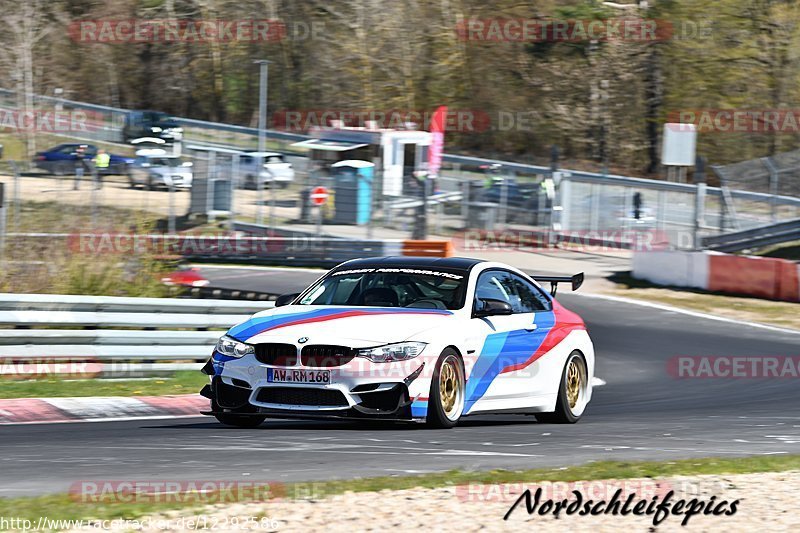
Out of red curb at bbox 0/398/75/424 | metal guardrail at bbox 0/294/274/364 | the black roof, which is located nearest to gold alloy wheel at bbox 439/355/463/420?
the black roof

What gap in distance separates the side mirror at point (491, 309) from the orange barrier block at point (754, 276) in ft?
52.9

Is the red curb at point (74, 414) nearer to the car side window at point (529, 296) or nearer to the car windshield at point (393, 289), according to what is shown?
the car windshield at point (393, 289)

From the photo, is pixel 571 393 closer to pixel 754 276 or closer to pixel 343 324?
pixel 343 324

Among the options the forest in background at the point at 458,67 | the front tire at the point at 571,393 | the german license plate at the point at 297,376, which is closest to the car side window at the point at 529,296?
the front tire at the point at 571,393

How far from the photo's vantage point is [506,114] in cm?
5766

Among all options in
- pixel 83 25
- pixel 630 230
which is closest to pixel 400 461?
pixel 630 230

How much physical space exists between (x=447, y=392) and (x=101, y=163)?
1459 inches

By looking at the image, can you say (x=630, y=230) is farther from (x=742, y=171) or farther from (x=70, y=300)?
(x=70, y=300)

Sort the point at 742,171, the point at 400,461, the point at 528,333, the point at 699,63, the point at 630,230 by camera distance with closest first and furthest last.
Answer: the point at 400,461 → the point at 528,333 → the point at 742,171 → the point at 630,230 → the point at 699,63

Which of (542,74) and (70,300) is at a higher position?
(542,74)

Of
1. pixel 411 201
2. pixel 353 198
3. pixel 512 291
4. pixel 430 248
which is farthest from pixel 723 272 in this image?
pixel 512 291

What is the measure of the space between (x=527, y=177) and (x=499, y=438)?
27.8 metres

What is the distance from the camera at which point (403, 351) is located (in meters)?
8.66

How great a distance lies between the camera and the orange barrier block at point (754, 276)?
2438 cm
